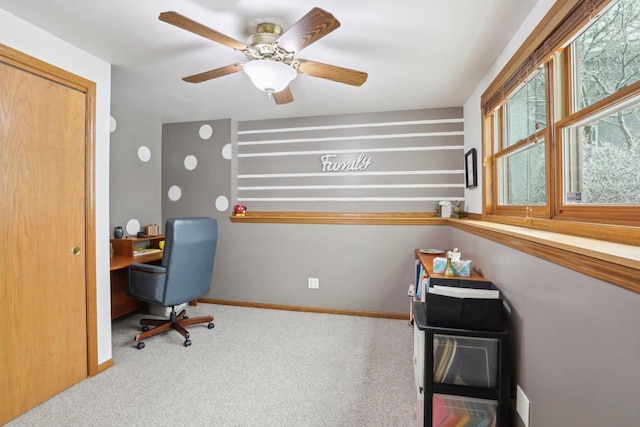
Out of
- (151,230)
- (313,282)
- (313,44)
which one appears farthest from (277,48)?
(151,230)

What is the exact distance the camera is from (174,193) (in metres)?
3.77

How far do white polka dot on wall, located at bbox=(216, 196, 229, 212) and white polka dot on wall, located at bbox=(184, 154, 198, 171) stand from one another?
54 centimetres

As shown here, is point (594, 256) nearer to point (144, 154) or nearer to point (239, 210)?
point (239, 210)

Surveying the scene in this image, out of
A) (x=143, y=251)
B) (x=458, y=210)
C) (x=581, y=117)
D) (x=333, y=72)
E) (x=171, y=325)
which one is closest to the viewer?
(x=581, y=117)

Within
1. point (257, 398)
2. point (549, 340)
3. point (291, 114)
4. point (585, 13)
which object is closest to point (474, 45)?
point (585, 13)

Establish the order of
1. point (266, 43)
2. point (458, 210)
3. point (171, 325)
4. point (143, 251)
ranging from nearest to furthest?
point (266, 43) < point (171, 325) < point (458, 210) < point (143, 251)

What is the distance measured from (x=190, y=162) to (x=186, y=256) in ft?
5.36

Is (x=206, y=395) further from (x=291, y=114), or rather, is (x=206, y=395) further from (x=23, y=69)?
(x=291, y=114)

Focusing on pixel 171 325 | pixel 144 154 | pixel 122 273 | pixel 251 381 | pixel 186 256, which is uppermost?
pixel 144 154

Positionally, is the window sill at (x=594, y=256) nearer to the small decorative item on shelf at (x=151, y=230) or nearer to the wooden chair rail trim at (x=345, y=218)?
the wooden chair rail trim at (x=345, y=218)

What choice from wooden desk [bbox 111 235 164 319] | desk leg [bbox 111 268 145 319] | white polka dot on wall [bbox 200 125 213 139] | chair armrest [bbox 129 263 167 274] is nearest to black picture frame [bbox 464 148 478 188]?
chair armrest [bbox 129 263 167 274]

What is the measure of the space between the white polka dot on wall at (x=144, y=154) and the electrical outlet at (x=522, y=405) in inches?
160

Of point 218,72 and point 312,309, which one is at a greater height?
point 218,72

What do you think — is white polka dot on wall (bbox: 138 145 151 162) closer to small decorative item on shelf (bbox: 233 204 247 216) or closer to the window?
small decorative item on shelf (bbox: 233 204 247 216)
